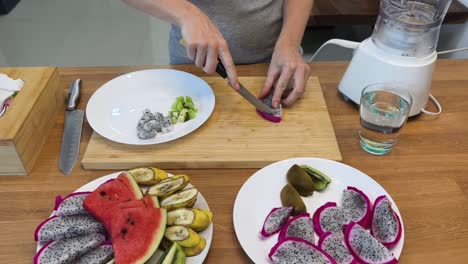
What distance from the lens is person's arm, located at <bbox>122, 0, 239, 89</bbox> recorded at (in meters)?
0.91

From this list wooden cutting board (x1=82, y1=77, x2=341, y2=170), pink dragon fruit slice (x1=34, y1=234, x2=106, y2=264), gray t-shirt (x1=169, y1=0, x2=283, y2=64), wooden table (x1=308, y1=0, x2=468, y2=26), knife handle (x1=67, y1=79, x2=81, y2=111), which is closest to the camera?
pink dragon fruit slice (x1=34, y1=234, x2=106, y2=264)

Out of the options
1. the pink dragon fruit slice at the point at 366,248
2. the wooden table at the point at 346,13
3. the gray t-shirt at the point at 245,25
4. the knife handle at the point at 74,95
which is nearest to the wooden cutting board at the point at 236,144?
the knife handle at the point at 74,95

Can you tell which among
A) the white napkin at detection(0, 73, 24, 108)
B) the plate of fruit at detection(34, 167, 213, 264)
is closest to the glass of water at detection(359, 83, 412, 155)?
the plate of fruit at detection(34, 167, 213, 264)

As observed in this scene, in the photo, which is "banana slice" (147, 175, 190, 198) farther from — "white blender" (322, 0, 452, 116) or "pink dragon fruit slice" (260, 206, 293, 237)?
"white blender" (322, 0, 452, 116)

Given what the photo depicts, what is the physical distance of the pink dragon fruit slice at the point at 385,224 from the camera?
69 cm

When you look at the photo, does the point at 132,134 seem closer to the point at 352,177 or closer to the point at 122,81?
the point at 122,81

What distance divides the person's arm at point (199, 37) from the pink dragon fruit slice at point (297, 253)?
436 millimetres

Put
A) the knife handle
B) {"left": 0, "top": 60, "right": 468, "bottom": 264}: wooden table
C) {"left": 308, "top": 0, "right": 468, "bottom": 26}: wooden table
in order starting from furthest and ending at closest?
{"left": 308, "top": 0, "right": 468, "bottom": 26}: wooden table < the knife handle < {"left": 0, "top": 60, "right": 468, "bottom": 264}: wooden table

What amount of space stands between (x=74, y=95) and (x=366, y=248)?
815 mm

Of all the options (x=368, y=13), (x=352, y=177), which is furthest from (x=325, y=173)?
(x=368, y=13)

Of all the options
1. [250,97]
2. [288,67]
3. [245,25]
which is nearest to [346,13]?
[245,25]

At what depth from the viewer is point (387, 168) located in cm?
89

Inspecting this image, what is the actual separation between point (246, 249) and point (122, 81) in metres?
0.64

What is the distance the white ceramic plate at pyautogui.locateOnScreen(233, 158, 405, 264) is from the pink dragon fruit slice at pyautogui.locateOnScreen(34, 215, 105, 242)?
253 mm
